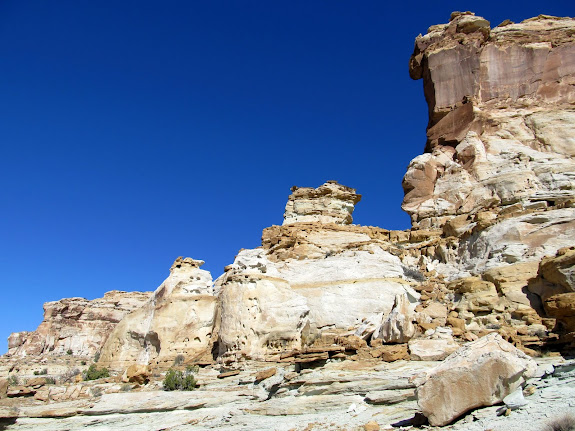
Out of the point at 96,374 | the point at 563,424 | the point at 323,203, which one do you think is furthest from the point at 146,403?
the point at 323,203

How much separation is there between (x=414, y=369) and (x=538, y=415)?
447 cm

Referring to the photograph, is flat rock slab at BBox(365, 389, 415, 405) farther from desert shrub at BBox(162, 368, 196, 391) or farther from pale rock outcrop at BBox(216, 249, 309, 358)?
pale rock outcrop at BBox(216, 249, 309, 358)

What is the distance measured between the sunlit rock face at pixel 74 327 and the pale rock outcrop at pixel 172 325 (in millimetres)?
23738

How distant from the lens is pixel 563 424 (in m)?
7.69

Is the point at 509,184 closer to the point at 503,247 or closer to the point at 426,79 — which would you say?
the point at 503,247

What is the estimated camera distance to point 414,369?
12.8m

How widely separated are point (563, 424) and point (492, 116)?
114 ft

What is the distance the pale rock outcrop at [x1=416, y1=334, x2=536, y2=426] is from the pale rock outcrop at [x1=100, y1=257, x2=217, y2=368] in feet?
41.6

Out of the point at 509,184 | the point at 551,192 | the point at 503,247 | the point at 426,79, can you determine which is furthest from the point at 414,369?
the point at 426,79

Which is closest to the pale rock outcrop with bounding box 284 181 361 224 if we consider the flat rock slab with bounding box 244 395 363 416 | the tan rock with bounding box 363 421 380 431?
the flat rock slab with bounding box 244 395 363 416

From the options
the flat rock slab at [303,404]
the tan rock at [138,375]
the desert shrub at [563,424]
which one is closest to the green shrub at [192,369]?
the tan rock at [138,375]

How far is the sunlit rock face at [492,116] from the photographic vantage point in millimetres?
31641

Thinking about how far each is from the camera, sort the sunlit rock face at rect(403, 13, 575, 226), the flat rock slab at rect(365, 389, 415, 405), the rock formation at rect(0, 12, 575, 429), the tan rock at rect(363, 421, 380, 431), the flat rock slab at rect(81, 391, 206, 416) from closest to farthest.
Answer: the tan rock at rect(363, 421, 380, 431), the flat rock slab at rect(365, 389, 415, 405), the rock formation at rect(0, 12, 575, 429), the flat rock slab at rect(81, 391, 206, 416), the sunlit rock face at rect(403, 13, 575, 226)

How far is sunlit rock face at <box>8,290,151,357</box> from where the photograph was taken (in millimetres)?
46750
